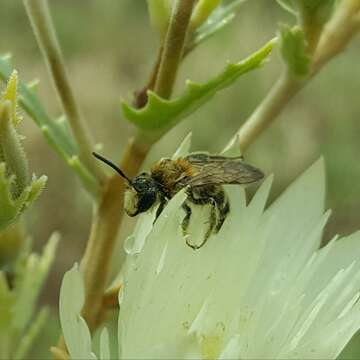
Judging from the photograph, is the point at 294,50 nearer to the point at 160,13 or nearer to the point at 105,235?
the point at 160,13

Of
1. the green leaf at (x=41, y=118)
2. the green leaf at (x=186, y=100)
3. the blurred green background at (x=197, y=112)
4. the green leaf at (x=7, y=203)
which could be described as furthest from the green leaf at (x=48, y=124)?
the blurred green background at (x=197, y=112)

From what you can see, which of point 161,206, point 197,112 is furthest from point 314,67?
point 197,112

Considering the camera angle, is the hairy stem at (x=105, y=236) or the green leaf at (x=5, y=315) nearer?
the hairy stem at (x=105, y=236)

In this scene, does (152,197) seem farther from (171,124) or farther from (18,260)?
(18,260)

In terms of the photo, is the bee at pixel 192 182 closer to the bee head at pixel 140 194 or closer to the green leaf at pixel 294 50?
the bee head at pixel 140 194

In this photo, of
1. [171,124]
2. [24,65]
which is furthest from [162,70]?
[24,65]

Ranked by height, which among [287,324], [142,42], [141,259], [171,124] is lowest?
[287,324]

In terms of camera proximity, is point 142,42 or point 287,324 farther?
point 142,42
